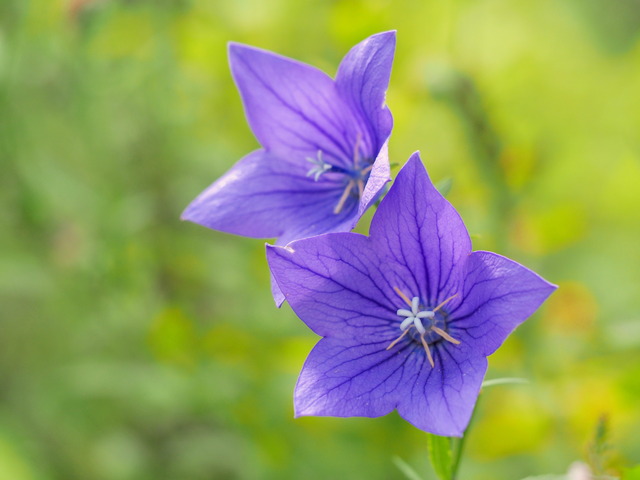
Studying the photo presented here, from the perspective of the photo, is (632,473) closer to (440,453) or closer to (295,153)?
(440,453)

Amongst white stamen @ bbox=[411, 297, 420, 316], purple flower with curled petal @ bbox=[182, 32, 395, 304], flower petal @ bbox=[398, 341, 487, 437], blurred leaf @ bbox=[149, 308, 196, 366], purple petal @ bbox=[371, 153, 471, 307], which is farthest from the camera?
blurred leaf @ bbox=[149, 308, 196, 366]

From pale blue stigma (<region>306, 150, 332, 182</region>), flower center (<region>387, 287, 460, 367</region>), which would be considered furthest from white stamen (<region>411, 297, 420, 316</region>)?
pale blue stigma (<region>306, 150, 332, 182</region>)

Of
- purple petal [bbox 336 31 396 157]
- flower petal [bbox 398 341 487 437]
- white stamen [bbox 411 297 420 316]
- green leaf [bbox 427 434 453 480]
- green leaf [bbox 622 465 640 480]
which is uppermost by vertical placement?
purple petal [bbox 336 31 396 157]

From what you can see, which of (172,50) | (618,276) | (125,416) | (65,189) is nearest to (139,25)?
(172,50)

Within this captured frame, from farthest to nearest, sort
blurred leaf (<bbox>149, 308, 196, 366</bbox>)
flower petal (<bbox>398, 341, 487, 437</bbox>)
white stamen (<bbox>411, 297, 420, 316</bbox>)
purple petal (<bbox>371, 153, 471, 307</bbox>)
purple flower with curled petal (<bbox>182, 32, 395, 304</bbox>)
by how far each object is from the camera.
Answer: blurred leaf (<bbox>149, 308, 196, 366</bbox>) < purple flower with curled petal (<bbox>182, 32, 395, 304</bbox>) < white stamen (<bbox>411, 297, 420, 316</bbox>) < purple petal (<bbox>371, 153, 471, 307</bbox>) < flower petal (<bbox>398, 341, 487, 437</bbox>)

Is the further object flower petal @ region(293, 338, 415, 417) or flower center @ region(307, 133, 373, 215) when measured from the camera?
flower center @ region(307, 133, 373, 215)

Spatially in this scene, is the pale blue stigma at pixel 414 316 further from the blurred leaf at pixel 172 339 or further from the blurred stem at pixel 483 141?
the blurred leaf at pixel 172 339

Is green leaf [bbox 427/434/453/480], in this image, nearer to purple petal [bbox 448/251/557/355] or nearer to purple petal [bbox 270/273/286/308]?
purple petal [bbox 448/251/557/355]
